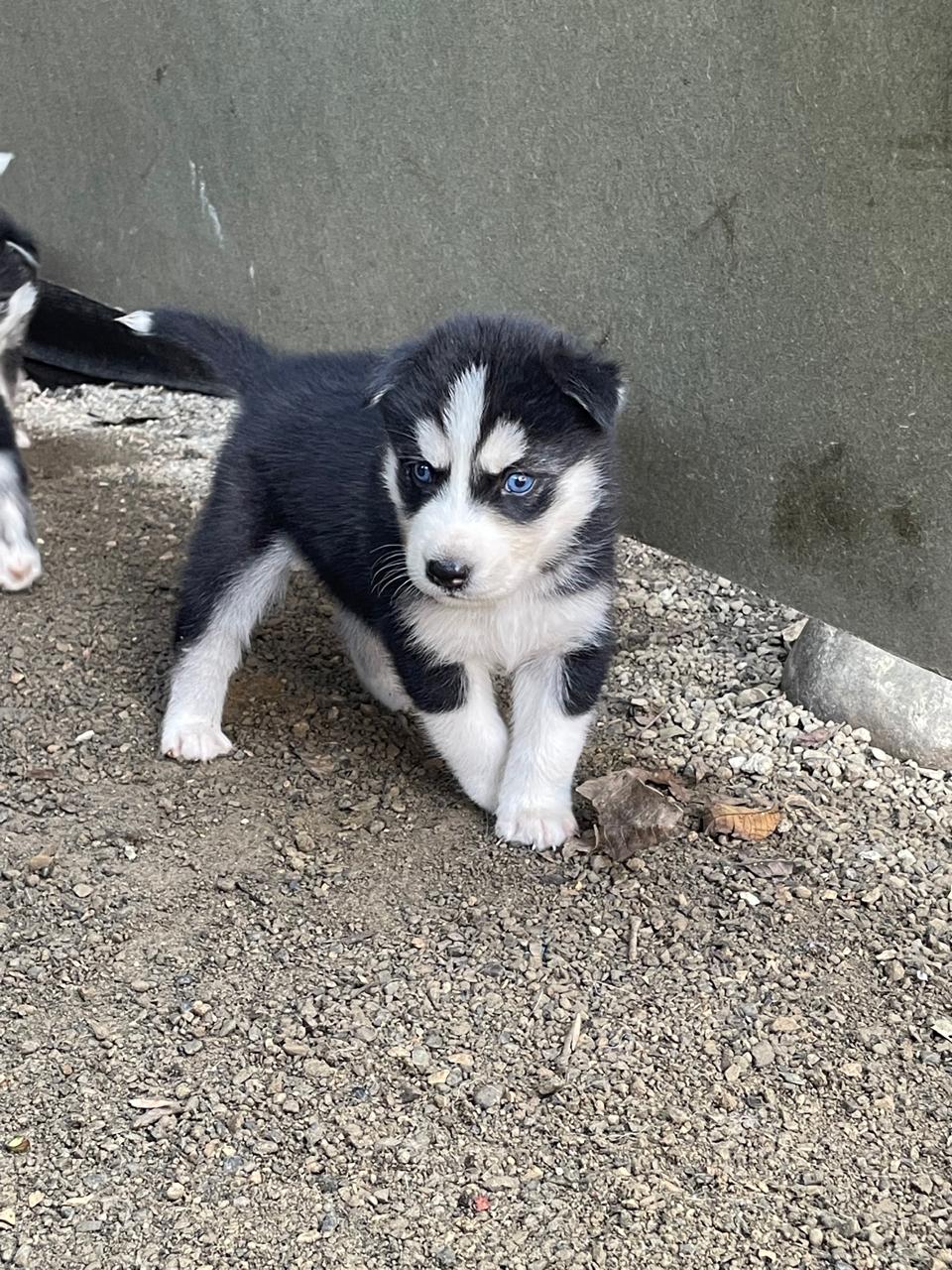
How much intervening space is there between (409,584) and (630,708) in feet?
3.60

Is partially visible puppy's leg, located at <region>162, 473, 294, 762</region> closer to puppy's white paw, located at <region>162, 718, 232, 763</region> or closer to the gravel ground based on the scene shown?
puppy's white paw, located at <region>162, 718, 232, 763</region>

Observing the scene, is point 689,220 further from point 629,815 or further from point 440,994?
point 440,994

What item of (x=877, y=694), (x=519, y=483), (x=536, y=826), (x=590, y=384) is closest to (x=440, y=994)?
(x=536, y=826)

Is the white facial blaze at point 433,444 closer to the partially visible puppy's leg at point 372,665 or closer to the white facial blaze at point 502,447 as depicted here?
the white facial blaze at point 502,447

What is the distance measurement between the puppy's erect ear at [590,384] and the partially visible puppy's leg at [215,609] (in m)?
1.25

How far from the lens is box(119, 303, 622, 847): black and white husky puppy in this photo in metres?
3.24

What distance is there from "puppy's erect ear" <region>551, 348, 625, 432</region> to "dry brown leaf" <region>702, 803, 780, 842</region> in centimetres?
118

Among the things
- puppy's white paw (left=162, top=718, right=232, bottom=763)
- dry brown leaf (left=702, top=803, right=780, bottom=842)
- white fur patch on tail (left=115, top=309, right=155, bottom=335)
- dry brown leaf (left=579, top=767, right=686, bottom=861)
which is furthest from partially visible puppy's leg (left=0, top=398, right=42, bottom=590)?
dry brown leaf (left=702, top=803, right=780, bottom=842)

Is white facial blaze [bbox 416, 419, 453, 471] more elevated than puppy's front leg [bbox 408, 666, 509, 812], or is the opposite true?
white facial blaze [bbox 416, 419, 453, 471]

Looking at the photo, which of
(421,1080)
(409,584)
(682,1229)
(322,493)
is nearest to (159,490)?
(322,493)

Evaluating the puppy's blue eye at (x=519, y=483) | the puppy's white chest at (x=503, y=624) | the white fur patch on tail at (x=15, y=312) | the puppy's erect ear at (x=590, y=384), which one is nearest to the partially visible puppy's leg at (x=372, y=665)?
the puppy's white chest at (x=503, y=624)

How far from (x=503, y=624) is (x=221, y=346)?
1.42 metres

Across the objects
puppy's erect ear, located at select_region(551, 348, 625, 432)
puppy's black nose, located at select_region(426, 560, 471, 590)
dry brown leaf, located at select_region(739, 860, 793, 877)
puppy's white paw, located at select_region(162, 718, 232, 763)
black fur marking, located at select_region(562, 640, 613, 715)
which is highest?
puppy's erect ear, located at select_region(551, 348, 625, 432)

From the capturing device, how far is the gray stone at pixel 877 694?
4.10m
